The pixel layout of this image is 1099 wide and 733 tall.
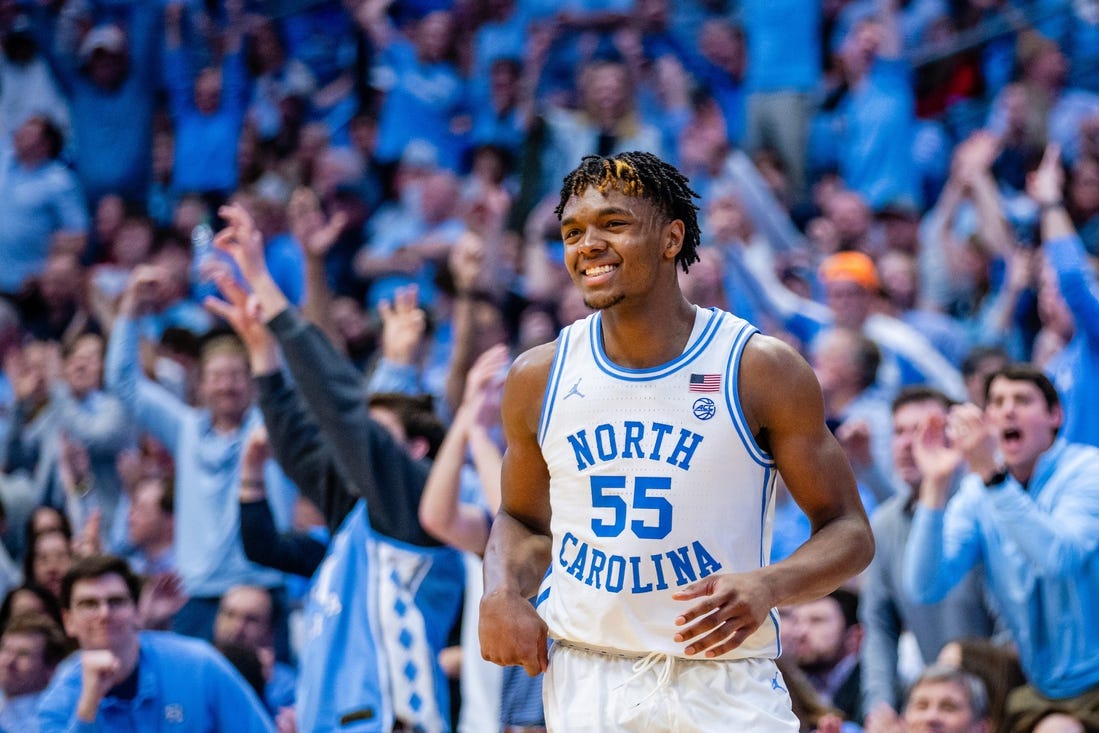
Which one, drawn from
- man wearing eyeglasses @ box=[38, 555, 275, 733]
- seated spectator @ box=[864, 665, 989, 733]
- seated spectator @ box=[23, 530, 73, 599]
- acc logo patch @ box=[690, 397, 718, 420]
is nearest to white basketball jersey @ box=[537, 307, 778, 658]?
acc logo patch @ box=[690, 397, 718, 420]

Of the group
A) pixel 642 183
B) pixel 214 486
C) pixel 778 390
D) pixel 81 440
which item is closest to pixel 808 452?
pixel 778 390

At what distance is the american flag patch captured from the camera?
338 cm

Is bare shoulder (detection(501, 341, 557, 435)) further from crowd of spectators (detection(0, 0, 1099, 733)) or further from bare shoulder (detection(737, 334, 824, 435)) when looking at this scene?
crowd of spectators (detection(0, 0, 1099, 733))

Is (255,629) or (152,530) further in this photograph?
(152,530)

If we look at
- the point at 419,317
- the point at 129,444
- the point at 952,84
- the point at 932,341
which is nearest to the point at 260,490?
the point at 419,317

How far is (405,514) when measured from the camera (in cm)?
538

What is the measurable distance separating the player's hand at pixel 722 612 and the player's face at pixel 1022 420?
276 centimetres

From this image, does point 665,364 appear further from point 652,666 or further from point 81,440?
point 81,440

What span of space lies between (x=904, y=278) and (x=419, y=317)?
131 inches

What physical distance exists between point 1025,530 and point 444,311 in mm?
4520

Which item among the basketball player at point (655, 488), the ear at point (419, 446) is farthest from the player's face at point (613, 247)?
the ear at point (419, 446)

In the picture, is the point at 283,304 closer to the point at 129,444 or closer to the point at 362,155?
the point at 129,444

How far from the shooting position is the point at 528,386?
3572 mm

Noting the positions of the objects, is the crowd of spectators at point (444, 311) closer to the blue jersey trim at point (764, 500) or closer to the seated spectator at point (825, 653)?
the seated spectator at point (825, 653)
